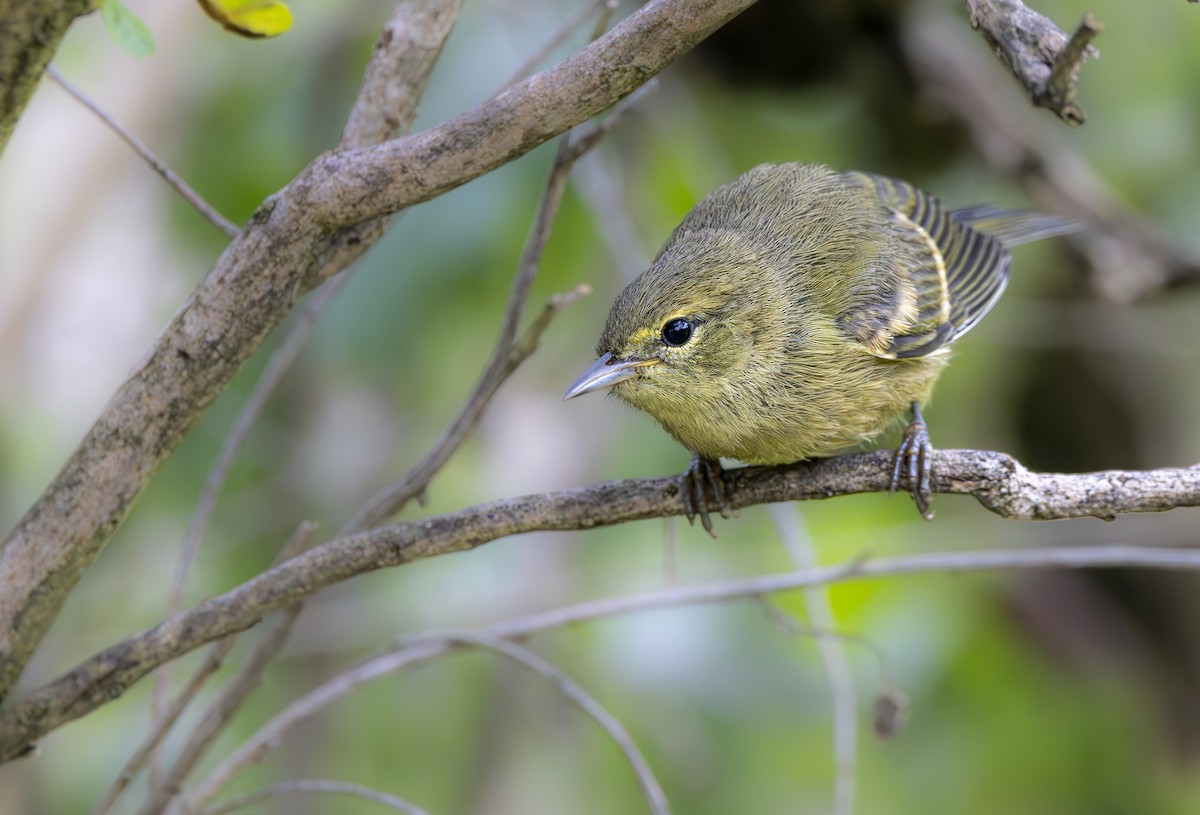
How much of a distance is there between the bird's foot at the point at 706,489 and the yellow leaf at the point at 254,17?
3.78 feet

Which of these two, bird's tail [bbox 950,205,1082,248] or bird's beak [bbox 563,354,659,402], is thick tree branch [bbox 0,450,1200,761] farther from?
bird's tail [bbox 950,205,1082,248]

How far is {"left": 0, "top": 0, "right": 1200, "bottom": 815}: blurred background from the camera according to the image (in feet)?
12.6

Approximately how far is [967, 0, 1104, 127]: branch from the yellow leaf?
3.20 ft

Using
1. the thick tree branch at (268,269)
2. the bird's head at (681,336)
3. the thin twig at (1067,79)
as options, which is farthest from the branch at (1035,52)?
the bird's head at (681,336)

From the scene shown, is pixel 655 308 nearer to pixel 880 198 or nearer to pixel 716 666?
pixel 880 198

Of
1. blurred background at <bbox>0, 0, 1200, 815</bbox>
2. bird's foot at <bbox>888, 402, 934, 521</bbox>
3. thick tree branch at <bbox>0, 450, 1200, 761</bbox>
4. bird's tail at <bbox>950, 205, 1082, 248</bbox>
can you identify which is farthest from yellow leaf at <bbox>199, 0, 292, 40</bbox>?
bird's tail at <bbox>950, 205, 1082, 248</bbox>

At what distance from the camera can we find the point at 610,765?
4.73 meters

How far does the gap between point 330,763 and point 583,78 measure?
303 centimetres

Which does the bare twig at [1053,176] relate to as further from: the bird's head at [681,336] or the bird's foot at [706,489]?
the bird's foot at [706,489]

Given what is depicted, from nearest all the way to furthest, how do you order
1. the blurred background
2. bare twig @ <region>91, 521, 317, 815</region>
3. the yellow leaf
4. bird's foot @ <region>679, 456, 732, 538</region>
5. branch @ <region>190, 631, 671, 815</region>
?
the yellow leaf < bare twig @ <region>91, 521, 317, 815</region> < branch @ <region>190, 631, 671, 815</region> < bird's foot @ <region>679, 456, 732, 538</region> < the blurred background

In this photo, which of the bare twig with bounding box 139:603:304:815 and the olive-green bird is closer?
the bare twig with bounding box 139:603:304:815

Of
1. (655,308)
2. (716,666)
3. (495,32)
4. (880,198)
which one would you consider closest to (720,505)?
(655,308)

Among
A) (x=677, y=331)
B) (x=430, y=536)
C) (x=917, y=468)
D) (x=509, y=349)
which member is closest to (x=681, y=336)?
(x=677, y=331)

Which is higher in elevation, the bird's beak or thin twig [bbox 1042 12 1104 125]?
the bird's beak
